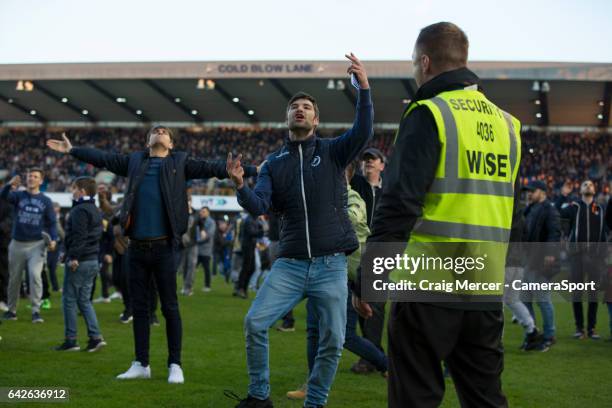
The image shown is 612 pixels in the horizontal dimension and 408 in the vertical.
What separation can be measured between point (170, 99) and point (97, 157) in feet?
119

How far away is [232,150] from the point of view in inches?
1710

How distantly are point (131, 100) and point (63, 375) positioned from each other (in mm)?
37639

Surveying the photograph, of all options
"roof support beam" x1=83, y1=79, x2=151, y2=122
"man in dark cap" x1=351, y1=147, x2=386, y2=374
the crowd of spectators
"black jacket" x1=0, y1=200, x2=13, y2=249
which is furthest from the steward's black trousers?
"roof support beam" x1=83, y1=79, x2=151, y2=122

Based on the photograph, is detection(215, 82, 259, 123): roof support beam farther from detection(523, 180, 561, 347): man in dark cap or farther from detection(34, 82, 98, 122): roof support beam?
detection(523, 180, 561, 347): man in dark cap

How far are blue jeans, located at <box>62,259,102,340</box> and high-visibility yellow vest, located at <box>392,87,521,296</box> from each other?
587 centimetres

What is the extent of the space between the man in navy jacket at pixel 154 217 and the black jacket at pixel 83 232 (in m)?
2.02

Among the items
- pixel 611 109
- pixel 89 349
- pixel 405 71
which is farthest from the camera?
pixel 611 109

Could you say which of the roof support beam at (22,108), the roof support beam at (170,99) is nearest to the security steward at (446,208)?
the roof support beam at (170,99)

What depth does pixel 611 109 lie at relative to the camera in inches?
1521

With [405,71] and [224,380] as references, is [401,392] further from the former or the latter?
[405,71]

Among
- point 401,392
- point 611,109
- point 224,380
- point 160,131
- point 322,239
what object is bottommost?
point 224,380

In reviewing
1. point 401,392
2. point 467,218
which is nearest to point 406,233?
point 467,218

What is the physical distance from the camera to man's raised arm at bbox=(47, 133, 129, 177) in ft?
20.8

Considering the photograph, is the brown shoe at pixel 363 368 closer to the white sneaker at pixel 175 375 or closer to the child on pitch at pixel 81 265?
the white sneaker at pixel 175 375
